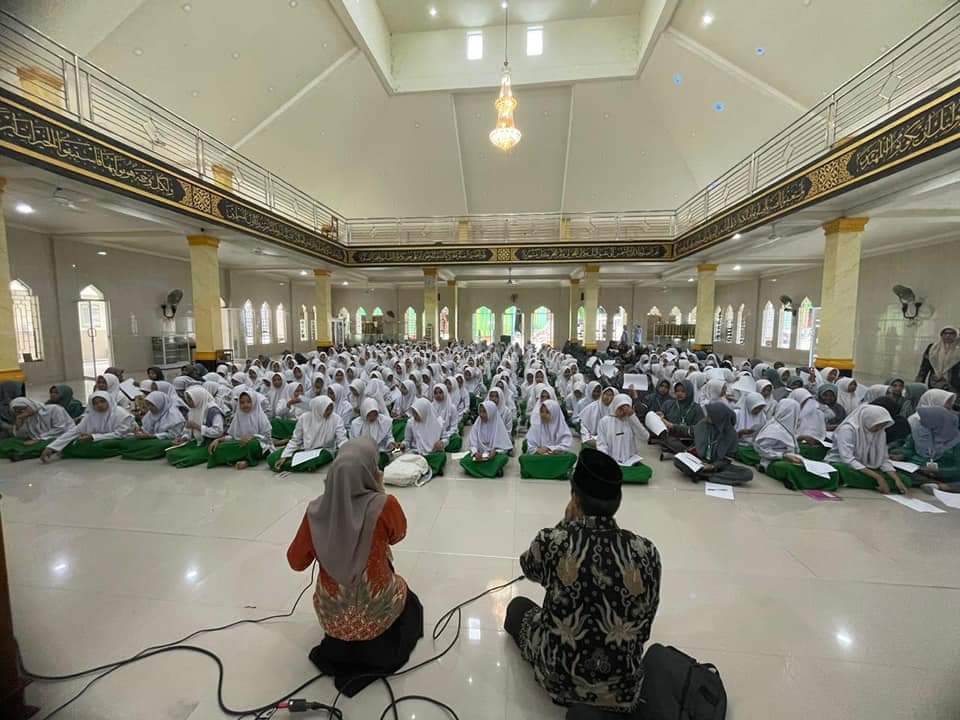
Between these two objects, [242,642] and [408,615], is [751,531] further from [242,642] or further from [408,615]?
[242,642]

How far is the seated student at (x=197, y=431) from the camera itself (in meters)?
5.15

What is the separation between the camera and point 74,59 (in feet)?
19.5

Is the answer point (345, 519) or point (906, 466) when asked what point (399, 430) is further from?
point (906, 466)

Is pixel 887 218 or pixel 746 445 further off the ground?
pixel 887 218

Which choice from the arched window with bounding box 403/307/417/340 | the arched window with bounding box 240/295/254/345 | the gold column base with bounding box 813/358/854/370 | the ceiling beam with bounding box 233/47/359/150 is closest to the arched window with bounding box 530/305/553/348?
the arched window with bounding box 403/307/417/340

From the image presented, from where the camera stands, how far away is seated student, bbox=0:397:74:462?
5285 mm

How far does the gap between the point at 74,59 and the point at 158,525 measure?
22.7 feet

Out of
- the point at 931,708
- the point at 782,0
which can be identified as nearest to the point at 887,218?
the point at 782,0

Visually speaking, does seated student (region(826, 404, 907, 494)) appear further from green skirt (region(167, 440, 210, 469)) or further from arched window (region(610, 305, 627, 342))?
arched window (region(610, 305, 627, 342))

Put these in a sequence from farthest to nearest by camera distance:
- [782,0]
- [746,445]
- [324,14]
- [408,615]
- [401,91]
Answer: [401,91] < [324,14] < [782,0] < [746,445] < [408,615]

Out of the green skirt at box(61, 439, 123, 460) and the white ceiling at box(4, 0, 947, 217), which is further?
the white ceiling at box(4, 0, 947, 217)

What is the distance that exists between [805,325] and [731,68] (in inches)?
398

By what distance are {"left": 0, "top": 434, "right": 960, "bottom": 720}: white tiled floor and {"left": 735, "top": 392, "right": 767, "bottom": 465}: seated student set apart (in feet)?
3.57

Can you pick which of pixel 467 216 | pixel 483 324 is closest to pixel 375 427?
pixel 467 216
